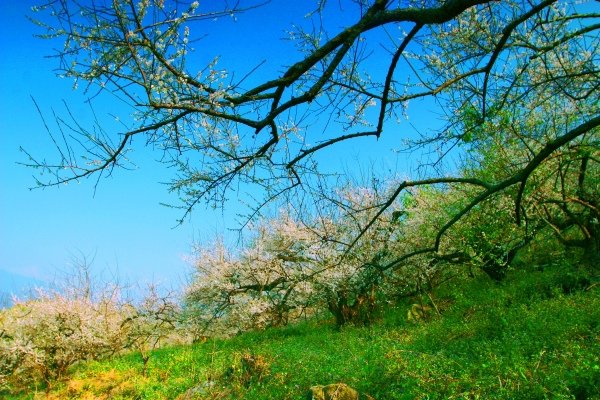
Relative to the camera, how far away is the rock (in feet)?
19.6

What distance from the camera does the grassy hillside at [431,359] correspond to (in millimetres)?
4934

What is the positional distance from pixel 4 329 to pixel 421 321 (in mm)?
12990

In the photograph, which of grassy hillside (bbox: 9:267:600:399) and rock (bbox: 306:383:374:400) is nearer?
grassy hillside (bbox: 9:267:600:399)

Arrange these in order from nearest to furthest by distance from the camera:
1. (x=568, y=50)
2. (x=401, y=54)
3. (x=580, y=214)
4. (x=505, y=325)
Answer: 1. (x=401, y=54)
2. (x=568, y=50)
3. (x=505, y=325)
4. (x=580, y=214)

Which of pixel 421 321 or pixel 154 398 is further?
pixel 421 321

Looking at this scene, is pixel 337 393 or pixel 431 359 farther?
pixel 431 359

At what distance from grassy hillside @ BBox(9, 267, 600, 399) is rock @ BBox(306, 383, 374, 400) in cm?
23

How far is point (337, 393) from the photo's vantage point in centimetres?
601

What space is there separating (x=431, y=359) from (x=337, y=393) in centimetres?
148

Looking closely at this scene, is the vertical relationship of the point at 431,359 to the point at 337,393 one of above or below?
above

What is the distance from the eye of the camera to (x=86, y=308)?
52.4ft

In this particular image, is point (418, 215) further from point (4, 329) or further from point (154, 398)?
point (4, 329)

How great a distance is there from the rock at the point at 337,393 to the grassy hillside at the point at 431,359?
0.23 m

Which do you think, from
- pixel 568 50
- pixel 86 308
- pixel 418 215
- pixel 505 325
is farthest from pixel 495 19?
pixel 86 308
